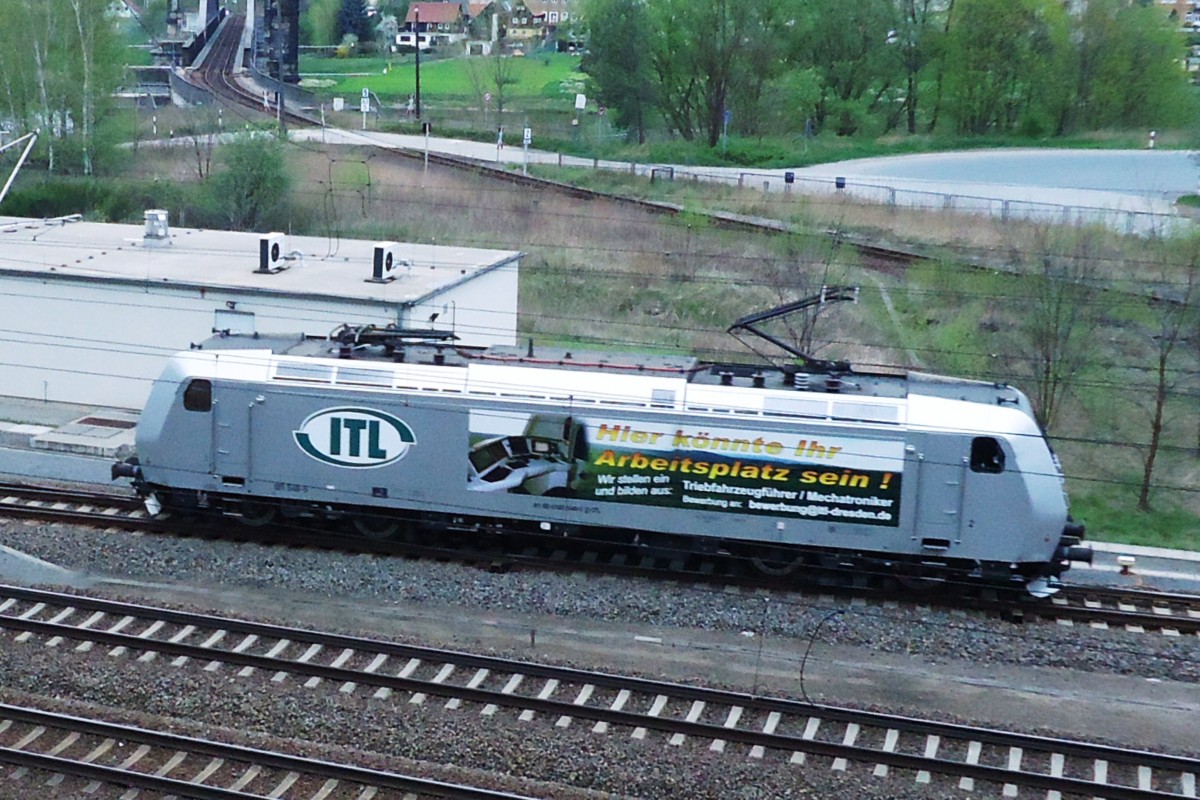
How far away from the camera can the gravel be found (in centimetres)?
1155

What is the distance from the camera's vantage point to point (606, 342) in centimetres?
2770

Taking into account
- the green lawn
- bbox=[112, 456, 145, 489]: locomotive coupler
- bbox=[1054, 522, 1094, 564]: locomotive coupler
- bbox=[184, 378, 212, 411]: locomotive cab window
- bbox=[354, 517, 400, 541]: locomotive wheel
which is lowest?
bbox=[354, 517, 400, 541]: locomotive wheel

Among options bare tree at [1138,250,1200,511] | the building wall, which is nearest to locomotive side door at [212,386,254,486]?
A: the building wall

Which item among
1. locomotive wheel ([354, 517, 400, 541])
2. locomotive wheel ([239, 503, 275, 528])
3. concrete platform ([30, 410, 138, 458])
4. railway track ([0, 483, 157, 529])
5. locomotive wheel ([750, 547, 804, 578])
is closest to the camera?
locomotive wheel ([750, 547, 804, 578])

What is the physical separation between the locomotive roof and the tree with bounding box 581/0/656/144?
35101 mm

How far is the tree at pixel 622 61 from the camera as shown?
5003cm

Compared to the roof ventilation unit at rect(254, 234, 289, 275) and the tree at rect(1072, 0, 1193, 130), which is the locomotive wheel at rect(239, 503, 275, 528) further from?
the tree at rect(1072, 0, 1193, 130)

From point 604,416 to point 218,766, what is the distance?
6477 millimetres

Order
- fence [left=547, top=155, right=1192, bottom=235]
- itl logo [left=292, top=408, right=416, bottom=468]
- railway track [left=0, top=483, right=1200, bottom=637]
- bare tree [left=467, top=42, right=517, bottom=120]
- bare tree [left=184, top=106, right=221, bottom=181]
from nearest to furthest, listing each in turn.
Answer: railway track [left=0, top=483, right=1200, bottom=637], itl logo [left=292, top=408, right=416, bottom=468], fence [left=547, top=155, right=1192, bottom=235], bare tree [left=184, top=106, right=221, bottom=181], bare tree [left=467, top=42, right=517, bottom=120]

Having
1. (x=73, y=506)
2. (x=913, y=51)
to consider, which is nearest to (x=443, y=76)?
(x=913, y=51)

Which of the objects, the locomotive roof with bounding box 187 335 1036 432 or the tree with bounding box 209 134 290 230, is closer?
the locomotive roof with bounding box 187 335 1036 432

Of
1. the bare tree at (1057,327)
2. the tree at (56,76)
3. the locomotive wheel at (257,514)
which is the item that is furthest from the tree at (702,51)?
the locomotive wheel at (257,514)

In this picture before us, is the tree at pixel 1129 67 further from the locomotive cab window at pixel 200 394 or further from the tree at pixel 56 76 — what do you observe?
the locomotive cab window at pixel 200 394

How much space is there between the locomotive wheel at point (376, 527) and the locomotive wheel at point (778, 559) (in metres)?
4.86
